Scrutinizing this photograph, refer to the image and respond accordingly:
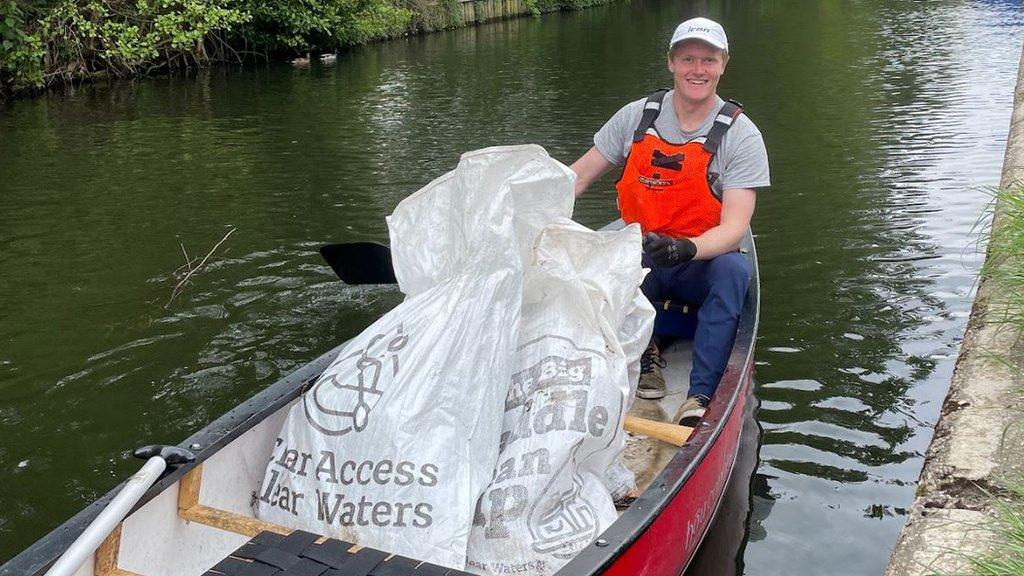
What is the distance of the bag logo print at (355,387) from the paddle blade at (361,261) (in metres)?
2.74

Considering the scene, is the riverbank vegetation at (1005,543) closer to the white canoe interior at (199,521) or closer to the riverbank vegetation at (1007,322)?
the riverbank vegetation at (1007,322)

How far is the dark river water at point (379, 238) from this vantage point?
4.88m

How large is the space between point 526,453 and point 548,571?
1.21ft

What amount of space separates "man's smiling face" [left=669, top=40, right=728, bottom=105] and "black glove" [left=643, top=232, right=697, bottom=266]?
28.5 inches

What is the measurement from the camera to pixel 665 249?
419cm

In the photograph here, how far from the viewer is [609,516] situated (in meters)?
3.29

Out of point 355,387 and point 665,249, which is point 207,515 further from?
point 665,249

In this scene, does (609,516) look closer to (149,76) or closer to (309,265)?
(309,265)

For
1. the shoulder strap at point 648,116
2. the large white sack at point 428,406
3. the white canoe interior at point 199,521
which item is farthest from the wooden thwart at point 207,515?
the shoulder strap at point 648,116

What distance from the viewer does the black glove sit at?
4188 mm

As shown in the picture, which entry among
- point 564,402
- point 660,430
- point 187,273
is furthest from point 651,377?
point 187,273

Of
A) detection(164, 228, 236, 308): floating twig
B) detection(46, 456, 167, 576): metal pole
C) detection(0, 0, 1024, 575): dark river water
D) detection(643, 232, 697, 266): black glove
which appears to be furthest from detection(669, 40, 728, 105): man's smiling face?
detection(164, 228, 236, 308): floating twig

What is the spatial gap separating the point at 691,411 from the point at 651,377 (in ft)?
1.86

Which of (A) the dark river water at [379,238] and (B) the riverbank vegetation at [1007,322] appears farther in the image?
(A) the dark river water at [379,238]
